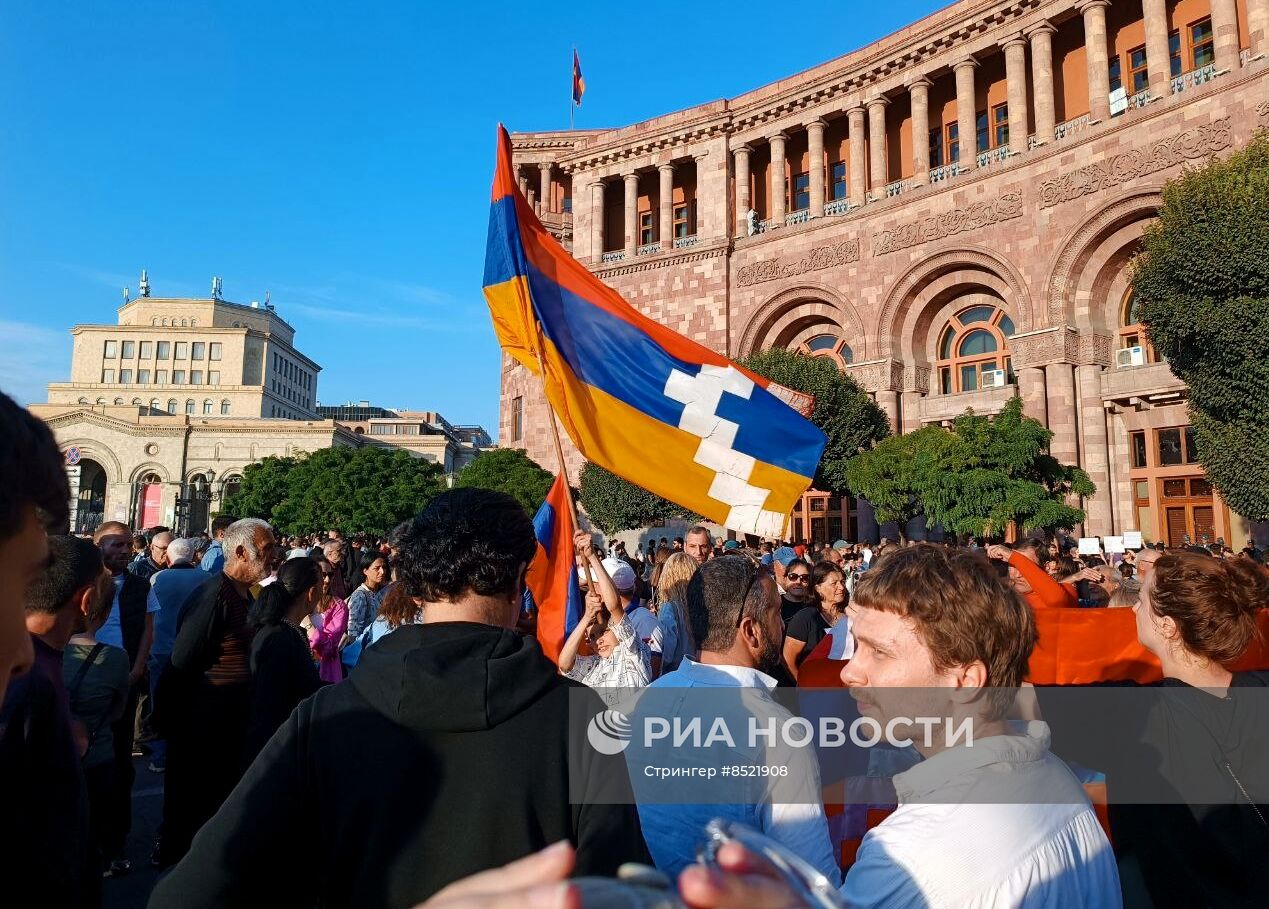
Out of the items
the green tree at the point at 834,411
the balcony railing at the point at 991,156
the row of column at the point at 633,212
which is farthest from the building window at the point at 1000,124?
the row of column at the point at 633,212

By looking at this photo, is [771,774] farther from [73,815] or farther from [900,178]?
[900,178]

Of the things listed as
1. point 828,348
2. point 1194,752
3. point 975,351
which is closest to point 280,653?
point 1194,752

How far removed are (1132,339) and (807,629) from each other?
20159mm

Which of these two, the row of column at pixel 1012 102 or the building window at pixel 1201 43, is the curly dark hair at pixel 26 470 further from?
the building window at pixel 1201 43

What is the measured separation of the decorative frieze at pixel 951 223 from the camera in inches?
885

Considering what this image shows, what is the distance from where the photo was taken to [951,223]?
933 inches

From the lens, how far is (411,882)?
1.67 meters

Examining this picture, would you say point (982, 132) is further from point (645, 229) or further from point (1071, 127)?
point (645, 229)

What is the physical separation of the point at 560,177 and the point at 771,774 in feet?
119

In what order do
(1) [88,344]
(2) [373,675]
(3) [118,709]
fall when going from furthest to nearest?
(1) [88,344] → (3) [118,709] → (2) [373,675]

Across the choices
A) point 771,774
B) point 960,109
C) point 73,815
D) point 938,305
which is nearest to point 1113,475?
point 938,305

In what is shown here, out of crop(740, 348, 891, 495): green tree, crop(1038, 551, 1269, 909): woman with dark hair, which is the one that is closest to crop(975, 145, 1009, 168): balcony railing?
crop(740, 348, 891, 495): green tree

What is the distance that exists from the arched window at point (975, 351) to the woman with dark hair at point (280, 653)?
74.0 ft

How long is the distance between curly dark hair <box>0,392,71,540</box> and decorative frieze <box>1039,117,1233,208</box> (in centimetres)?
2346
